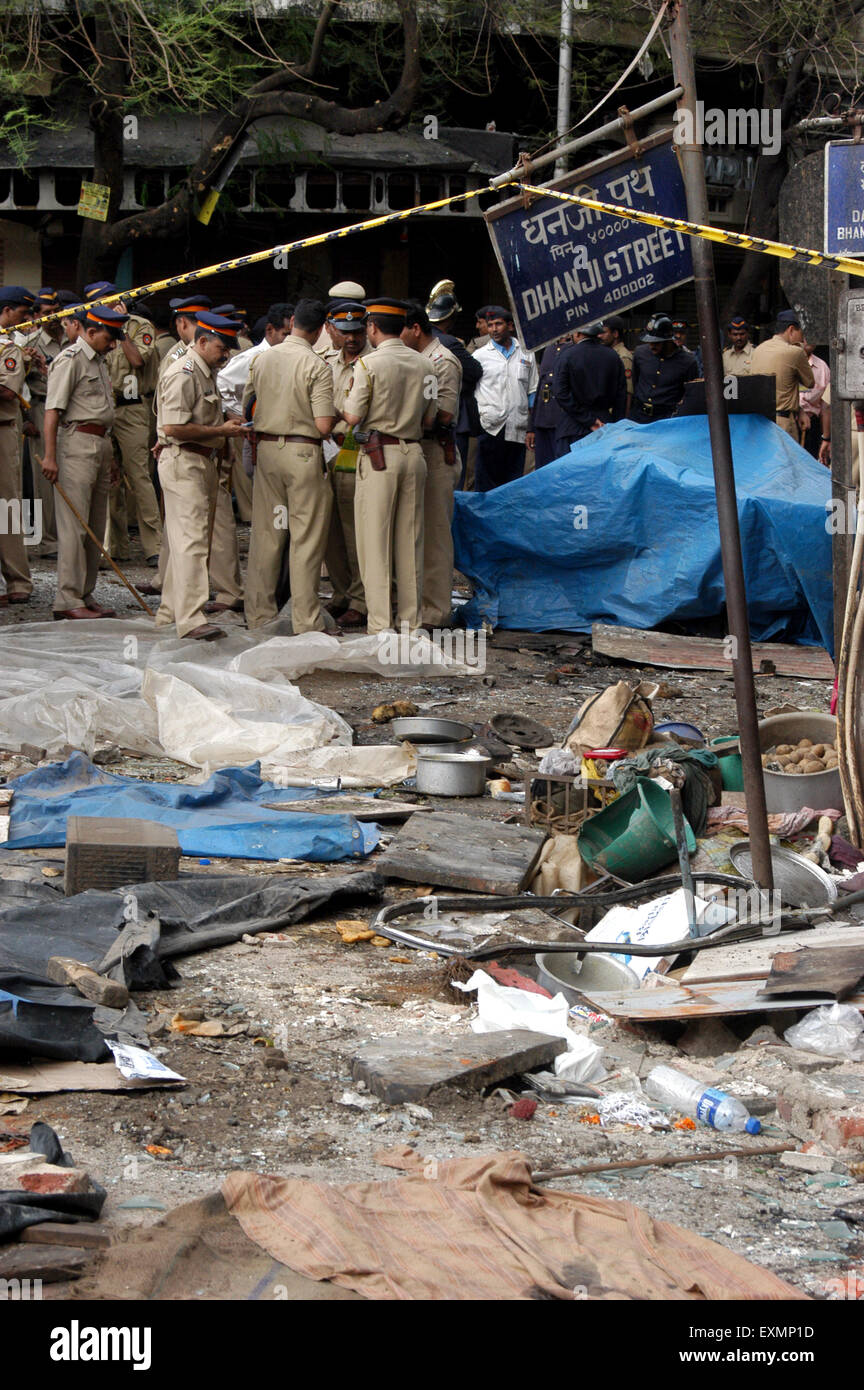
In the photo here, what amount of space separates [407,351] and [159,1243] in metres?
7.87

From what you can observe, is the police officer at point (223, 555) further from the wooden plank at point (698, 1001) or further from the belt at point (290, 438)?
the wooden plank at point (698, 1001)

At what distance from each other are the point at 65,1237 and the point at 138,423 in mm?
Result: 11150

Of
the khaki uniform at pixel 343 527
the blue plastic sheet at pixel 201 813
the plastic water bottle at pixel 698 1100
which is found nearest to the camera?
the plastic water bottle at pixel 698 1100

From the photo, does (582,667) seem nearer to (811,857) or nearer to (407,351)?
(407,351)

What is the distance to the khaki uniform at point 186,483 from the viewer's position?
9.98 meters

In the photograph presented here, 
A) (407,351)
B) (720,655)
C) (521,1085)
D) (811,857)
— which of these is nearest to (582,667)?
(720,655)

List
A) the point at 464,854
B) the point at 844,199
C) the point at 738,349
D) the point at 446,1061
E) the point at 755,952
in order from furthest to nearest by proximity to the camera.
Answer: the point at 738,349 < the point at 844,199 < the point at 464,854 < the point at 755,952 < the point at 446,1061

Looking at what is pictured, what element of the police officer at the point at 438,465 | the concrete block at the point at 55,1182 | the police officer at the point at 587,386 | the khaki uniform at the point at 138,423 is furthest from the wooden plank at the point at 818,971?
the khaki uniform at the point at 138,423

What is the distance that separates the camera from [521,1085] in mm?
4078

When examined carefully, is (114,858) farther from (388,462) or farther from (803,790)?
(388,462)

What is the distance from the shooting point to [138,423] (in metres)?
13.5

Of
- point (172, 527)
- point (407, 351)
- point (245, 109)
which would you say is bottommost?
point (172, 527)

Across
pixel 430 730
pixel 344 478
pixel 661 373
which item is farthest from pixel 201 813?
pixel 661 373

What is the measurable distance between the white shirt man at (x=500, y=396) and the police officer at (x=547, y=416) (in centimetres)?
11
